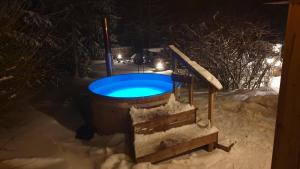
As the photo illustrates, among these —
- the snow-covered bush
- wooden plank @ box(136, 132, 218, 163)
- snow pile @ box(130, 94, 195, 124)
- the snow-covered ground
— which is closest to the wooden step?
wooden plank @ box(136, 132, 218, 163)

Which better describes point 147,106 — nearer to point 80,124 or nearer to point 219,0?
point 80,124

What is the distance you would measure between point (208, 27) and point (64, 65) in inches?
209

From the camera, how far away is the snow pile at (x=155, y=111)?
12.3ft

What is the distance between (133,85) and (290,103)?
5.00 metres

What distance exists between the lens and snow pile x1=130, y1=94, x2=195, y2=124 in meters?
3.75

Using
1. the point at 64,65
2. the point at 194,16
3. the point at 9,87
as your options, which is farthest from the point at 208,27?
the point at 9,87

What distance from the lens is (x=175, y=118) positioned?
12.6ft

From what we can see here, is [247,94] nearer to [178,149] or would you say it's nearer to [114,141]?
[178,149]

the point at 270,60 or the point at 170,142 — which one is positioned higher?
the point at 270,60

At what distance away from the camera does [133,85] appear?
630 centimetres

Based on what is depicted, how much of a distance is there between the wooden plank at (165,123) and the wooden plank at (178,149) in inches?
16.8

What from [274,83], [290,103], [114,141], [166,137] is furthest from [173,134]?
[274,83]

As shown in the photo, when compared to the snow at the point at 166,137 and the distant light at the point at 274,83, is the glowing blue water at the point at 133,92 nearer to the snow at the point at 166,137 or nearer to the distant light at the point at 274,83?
the snow at the point at 166,137

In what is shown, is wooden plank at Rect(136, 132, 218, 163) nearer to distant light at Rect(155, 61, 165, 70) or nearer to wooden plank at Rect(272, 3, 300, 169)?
wooden plank at Rect(272, 3, 300, 169)
